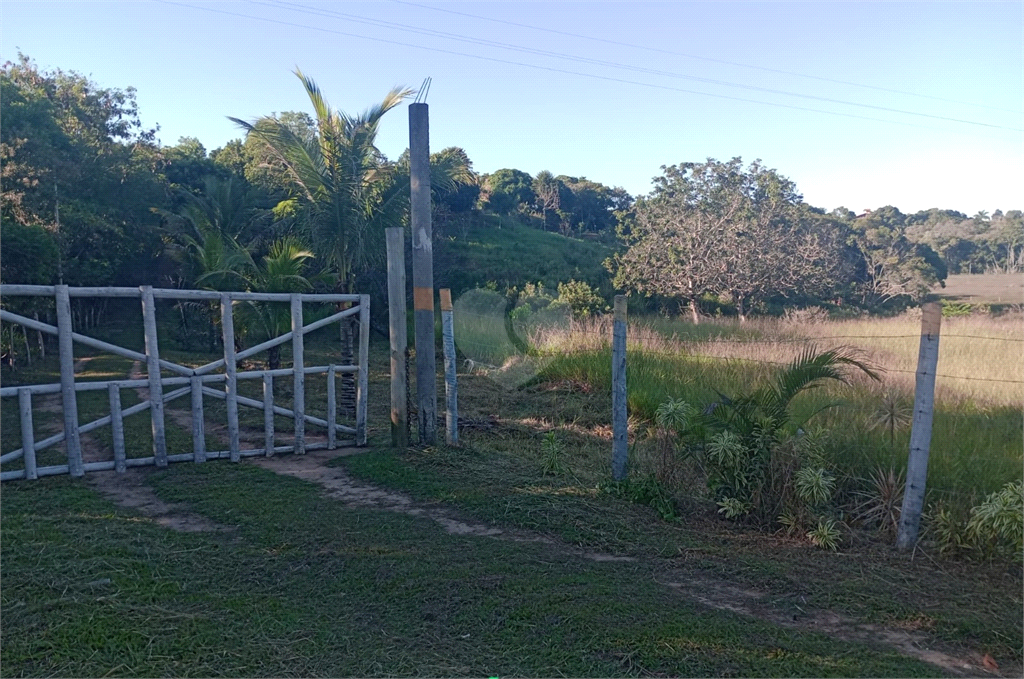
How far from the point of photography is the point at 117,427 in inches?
267

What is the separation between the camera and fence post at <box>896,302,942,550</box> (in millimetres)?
4695

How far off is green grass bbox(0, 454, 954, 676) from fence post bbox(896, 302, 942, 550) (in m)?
1.57

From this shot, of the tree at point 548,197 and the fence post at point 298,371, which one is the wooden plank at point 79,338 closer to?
the fence post at point 298,371

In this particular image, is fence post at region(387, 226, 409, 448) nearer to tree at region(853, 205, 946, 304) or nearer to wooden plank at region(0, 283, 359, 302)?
wooden plank at region(0, 283, 359, 302)

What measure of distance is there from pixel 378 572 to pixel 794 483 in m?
2.99

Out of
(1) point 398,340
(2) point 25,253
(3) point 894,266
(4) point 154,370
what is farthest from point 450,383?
(3) point 894,266

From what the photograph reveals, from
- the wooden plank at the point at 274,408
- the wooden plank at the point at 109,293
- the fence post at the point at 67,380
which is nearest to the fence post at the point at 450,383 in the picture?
the wooden plank at the point at 274,408

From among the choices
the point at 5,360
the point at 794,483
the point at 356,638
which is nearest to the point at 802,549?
the point at 794,483

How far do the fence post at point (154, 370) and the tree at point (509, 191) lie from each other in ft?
113

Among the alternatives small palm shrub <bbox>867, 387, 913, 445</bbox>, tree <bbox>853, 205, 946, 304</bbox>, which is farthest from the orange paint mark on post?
tree <bbox>853, 205, 946, 304</bbox>

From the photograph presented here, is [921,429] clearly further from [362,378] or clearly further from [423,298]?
[362,378]

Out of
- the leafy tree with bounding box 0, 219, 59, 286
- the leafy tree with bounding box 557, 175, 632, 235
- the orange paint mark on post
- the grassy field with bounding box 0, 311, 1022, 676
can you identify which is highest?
the leafy tree with bounding box 557, 175, 632, 235

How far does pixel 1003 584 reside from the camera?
4.28m

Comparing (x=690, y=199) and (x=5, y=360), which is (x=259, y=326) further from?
(x=690, y=199)
